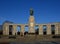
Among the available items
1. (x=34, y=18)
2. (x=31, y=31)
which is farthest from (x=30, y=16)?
(x=31, y=31)

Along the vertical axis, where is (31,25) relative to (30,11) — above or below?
below

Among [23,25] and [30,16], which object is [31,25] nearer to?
[30,16]

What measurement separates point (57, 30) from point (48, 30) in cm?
451

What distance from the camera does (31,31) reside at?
5512cm

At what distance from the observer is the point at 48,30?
8169 centimetres

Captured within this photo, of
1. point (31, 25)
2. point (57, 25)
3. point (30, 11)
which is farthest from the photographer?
point (57, 25)

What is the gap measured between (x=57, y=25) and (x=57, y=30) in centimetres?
276

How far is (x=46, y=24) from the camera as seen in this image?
81.0 metres

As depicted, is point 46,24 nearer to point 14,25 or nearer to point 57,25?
point 57,25

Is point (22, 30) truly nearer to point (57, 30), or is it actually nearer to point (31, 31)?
point (57, 30)

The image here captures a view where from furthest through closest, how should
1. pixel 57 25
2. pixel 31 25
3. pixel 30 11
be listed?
1. pixel 57 25
2. pixel 30 11
3. pixel 31 25

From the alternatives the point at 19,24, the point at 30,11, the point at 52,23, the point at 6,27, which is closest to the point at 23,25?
the point at 19,24

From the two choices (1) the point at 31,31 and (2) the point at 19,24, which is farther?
(2) the point at 19,24

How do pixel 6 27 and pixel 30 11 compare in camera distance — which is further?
pixel 6 27
